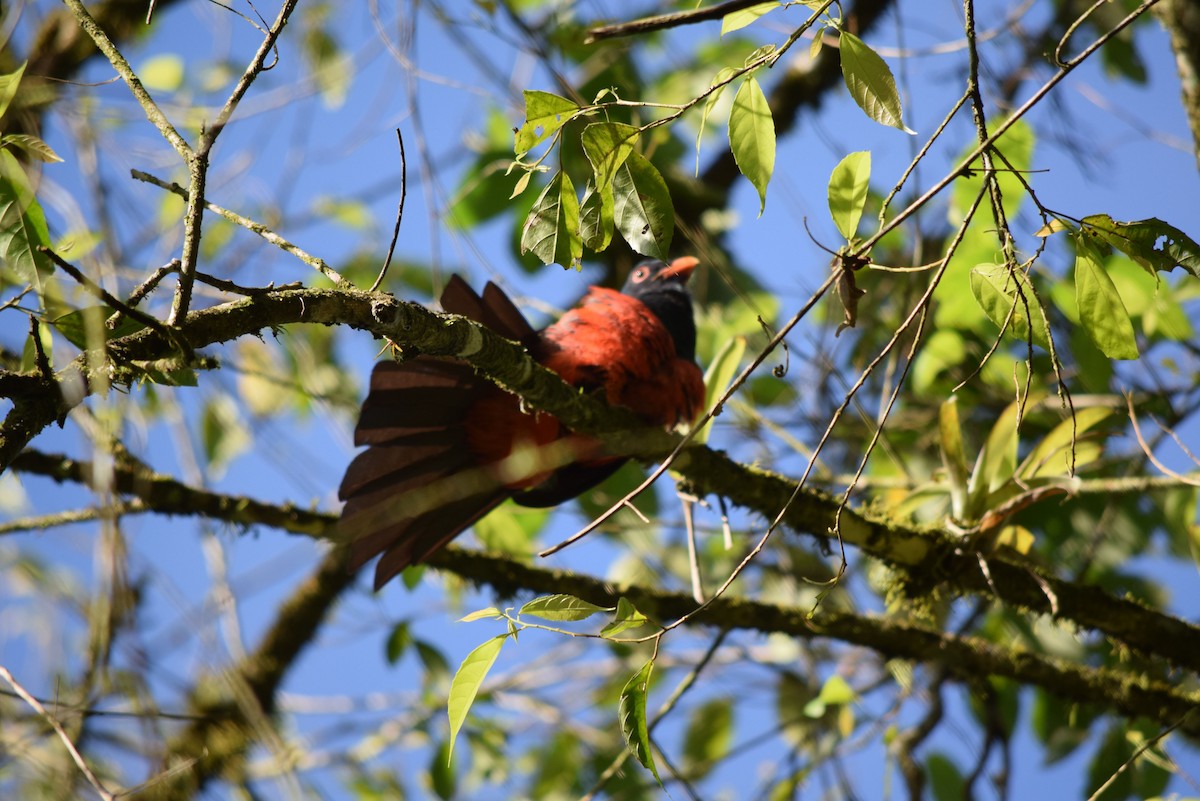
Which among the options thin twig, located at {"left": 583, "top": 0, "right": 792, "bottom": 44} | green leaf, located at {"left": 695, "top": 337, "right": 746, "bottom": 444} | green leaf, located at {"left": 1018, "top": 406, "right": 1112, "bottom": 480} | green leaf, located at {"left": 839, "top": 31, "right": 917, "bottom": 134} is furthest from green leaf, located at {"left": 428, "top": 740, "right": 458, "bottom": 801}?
thin twig, located at {"left": 583, "top": 0, "right": 792, "bottom": 44}

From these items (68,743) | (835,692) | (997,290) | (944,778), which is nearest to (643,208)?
(997,290)

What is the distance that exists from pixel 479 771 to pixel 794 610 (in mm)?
1473

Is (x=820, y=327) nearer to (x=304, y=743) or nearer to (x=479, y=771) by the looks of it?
(x=479, y=771)

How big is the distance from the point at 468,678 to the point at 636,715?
230 millimetres

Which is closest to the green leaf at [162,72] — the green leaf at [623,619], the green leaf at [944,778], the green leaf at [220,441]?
the green leaf at [220,441]

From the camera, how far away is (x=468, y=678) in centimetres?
136

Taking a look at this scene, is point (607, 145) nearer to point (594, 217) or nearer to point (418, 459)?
point (594, 217)

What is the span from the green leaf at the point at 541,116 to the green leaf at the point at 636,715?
712mm

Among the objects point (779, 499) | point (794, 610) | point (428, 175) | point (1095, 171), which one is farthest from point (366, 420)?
point (1095, 171)

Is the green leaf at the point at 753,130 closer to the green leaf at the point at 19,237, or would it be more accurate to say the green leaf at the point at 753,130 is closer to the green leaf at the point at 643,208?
the green leaf at the point at 643,208

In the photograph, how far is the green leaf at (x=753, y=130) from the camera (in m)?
1.35

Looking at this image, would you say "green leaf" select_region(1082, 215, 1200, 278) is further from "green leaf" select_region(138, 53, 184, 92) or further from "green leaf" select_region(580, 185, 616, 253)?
"green leaf" select_region(138, 53, 184, 92)

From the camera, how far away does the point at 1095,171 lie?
3117 millimetres

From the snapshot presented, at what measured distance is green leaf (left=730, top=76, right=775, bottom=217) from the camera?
4.43ft
